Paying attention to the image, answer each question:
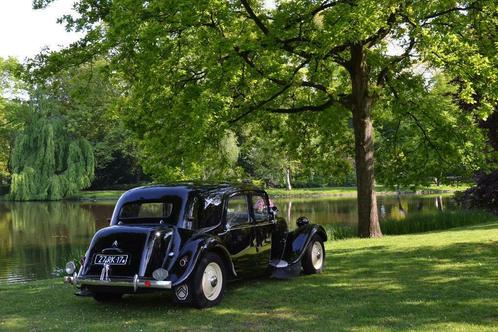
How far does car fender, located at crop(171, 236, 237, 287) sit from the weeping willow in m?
44.3

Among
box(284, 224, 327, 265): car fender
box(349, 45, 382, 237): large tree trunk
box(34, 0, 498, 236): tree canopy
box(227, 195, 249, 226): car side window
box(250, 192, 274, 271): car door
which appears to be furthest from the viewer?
box(349, 45, 382, 237): large tree trunk

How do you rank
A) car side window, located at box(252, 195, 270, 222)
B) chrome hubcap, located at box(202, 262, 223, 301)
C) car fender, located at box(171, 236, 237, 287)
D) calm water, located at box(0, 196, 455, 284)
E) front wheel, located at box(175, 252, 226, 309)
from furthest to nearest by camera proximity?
calm water, located at box(0, 196, 455, 284)
car side window, located at box(252, 195, 270, 222)
chrome hubcap, located at box(202, 262, 223, 301)
front wheel, located at box(175, 252, 226, 309)
car fender, located at box(171, 236, 237, 287)

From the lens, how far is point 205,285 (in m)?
6.98

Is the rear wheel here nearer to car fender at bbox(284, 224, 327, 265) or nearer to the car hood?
the car hood

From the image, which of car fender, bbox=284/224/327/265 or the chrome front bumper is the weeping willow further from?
the chrome front bumper

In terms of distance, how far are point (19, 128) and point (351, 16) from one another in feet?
154

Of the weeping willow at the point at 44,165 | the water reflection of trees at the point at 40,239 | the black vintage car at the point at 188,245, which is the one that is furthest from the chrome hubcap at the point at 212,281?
the weeping willow at the point at 44,165

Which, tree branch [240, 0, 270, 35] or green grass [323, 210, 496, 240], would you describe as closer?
tree branch [240, 0, 270, 35]

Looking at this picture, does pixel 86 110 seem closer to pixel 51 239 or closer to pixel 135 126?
pixel 51 239

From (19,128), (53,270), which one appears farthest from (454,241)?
(19,128)

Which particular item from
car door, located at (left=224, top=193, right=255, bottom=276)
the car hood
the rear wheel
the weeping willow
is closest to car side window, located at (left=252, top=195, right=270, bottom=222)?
car door, located at (left=224, top=193, right=255, bottom=276)

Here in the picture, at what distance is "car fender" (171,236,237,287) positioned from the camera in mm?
6637

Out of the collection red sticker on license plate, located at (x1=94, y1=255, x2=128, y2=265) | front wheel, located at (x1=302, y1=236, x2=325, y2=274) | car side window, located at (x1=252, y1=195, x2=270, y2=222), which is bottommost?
front wheel, located at (x1=302, y1=236, x2=325, y2=274)

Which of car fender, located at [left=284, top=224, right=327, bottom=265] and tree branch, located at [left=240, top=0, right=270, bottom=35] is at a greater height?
tree branch, located at [left=240, top=0, right=270, bottom=35]
